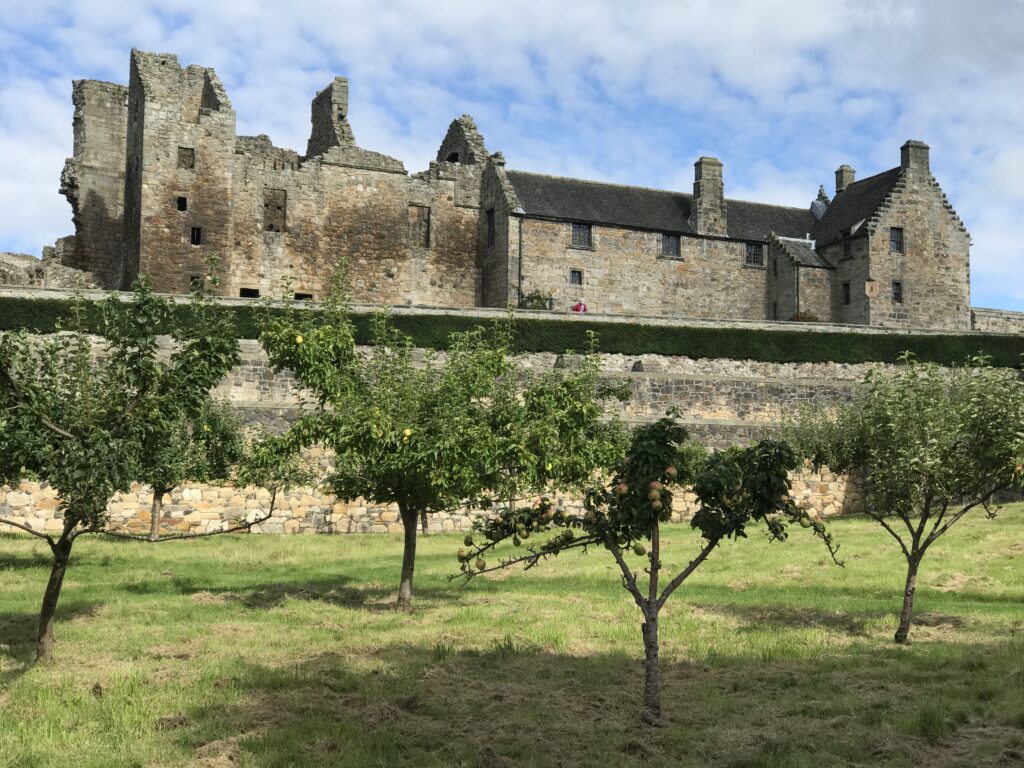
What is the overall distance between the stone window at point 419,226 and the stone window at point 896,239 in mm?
24091

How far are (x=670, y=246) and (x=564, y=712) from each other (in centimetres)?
4270

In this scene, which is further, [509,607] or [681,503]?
[681,503]

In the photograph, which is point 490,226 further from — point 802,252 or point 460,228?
point 802,252

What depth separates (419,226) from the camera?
5209cm

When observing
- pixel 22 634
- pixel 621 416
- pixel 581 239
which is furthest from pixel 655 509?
pixel 581 239

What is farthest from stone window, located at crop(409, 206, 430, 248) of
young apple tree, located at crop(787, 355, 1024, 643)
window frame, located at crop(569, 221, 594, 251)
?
young apple tree, located at crop(787, 355, 1024, 643)

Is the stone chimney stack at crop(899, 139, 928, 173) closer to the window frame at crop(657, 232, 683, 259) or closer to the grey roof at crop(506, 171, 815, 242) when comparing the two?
the grey roof at crop(506, 171, 815, 242)

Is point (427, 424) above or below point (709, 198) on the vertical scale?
below

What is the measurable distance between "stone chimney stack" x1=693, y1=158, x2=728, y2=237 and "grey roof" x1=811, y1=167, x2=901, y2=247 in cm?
609

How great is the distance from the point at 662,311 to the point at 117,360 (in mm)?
40725

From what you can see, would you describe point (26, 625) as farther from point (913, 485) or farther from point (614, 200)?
point (614, 200)

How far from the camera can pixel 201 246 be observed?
149ft

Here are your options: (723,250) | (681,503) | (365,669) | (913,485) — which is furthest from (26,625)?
(723,250)

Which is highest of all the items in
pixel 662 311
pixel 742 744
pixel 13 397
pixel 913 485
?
pixel 662 311
